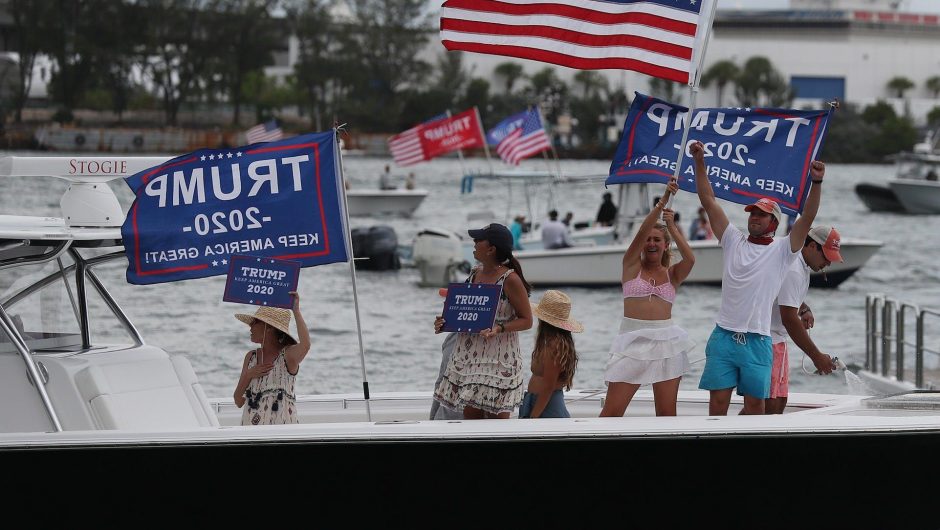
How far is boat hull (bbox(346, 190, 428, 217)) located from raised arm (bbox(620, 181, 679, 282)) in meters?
44.0

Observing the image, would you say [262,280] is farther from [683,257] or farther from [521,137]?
[521,137]

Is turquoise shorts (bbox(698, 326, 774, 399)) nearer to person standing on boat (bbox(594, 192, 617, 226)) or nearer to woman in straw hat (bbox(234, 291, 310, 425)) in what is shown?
woman in straw hat (bbox(234, 291, 310, 425))

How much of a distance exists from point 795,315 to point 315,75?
112673 mm

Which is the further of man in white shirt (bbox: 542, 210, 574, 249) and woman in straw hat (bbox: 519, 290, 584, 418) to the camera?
man in white shirt (bbox: 542, 210, 574, 249)

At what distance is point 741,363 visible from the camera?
721 centimetres

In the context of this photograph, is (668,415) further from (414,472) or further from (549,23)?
(549,23)

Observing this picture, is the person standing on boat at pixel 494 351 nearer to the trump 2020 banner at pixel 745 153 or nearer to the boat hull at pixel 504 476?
the boat hull at pixel 504 476

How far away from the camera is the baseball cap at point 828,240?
763 centimetres

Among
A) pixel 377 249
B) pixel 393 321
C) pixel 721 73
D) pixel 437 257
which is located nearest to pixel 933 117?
pixel 721 73

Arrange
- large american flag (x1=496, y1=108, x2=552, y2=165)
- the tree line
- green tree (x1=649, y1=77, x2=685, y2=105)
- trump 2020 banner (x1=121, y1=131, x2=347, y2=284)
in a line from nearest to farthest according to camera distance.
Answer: trump 2020 banner (x1=121, y1=131, x2=347, y2=284)
large american flag (x1=496, y1=108, x2=552, y2=165)
the tree line
green tree (x1=649, y1=77, x2=685, y2=105)

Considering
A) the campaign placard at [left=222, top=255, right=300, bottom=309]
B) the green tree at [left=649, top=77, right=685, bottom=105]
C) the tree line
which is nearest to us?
the campaign placard at [left=222, top=255, right=300, bottom=309]

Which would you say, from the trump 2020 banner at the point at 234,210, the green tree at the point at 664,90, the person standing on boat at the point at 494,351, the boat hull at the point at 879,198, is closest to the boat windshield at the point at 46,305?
the trump 2020 banner at the point at 234,210

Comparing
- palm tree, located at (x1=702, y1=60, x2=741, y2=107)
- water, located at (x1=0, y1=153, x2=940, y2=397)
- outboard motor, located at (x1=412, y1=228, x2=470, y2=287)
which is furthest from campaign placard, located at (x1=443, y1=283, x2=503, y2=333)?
palm tree, located at (x1=702, y1=60, x2=741, y2=107)

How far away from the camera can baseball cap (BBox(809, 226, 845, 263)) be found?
7633 millimetres
